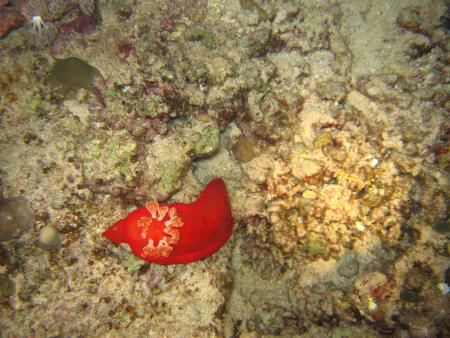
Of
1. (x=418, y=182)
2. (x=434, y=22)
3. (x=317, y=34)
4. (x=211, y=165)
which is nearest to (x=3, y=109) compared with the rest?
(x=211, y=165)

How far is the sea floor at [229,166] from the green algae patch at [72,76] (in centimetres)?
3

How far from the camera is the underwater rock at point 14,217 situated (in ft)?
12.5

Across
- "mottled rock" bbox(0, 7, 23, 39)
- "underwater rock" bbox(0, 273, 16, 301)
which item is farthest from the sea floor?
"mottled rock" bbox(0, 7, 23, 39)

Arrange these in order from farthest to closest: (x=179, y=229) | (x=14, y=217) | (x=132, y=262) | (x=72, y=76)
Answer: (x=72, y=76) → (x=179, y=229) → (x=132, y=262) → (x=14, y=217)

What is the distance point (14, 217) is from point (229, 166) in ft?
10.6

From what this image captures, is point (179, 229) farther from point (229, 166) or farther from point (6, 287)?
point (6, 287)

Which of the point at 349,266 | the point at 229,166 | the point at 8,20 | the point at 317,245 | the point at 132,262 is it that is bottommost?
the point at 349,266

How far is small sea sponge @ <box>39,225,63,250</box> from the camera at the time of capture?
3.88 m

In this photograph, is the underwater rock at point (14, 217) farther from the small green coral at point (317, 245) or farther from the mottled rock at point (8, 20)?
the small green coral at point (317, 245)

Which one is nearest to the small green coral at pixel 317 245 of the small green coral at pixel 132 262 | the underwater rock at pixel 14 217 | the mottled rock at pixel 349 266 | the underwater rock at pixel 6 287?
the mottled rock at pixel 349 266

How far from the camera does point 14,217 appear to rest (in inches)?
153

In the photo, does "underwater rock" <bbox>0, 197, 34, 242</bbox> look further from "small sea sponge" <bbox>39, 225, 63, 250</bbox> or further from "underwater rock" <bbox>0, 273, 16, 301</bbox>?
"underwater rock" <bbox>0, 273, 16, 301</bbox>

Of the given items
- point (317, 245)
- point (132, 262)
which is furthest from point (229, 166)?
point (132, 262)

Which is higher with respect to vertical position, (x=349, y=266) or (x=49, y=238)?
(x=49, y=238)
